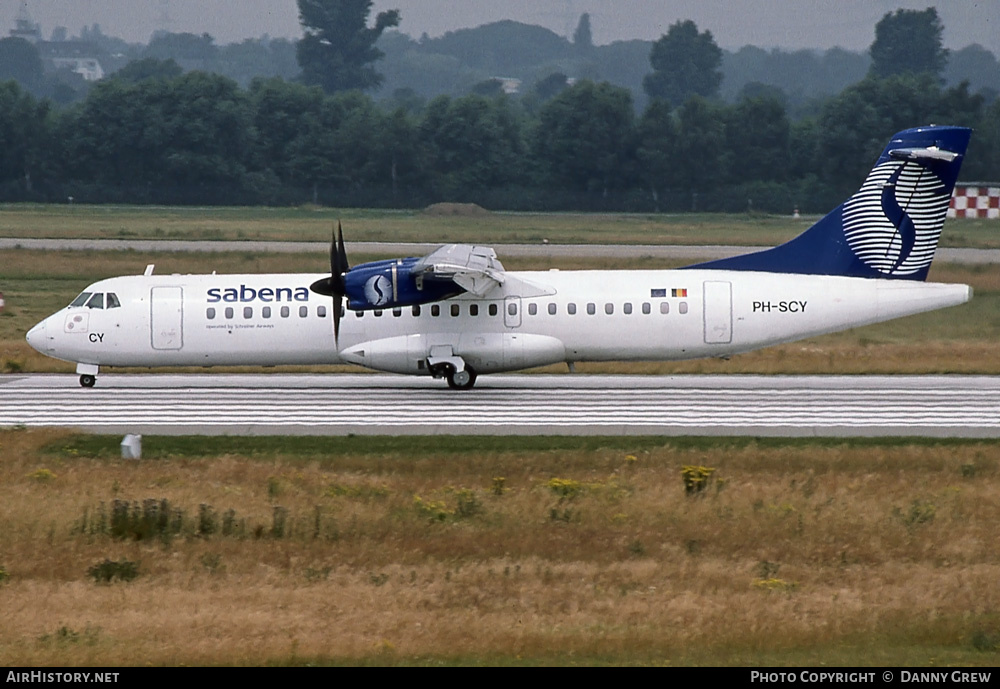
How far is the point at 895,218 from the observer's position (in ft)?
109

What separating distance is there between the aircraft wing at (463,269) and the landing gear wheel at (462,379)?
1.99 metres

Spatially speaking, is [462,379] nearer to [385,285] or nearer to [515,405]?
[515,405]

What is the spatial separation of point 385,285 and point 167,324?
615 centimetres

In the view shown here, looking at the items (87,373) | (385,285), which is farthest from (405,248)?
(385,285)

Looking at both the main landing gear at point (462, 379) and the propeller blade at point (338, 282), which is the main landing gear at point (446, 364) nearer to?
the main landing gear at point (462, 379)

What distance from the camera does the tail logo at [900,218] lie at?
3288 cm

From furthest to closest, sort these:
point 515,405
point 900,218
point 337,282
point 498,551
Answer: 1. point 900,218
2. point 337,282
3. point 515,405
4. point 498,551

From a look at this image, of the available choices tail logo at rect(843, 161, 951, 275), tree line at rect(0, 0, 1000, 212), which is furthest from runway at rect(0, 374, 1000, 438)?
tree line at rect(0, 0, 1000, 212)

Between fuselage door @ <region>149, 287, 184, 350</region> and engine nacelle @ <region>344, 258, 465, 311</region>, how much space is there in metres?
4.85

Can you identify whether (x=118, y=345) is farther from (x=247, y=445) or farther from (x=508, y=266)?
(x=508, y=266)

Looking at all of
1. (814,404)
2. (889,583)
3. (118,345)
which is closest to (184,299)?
(118,345)
